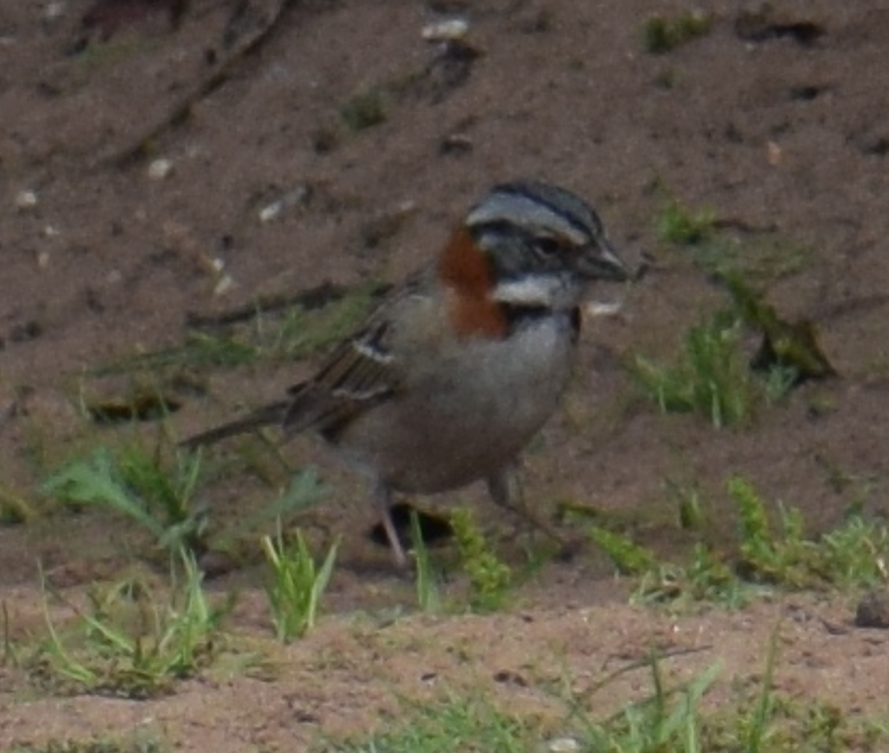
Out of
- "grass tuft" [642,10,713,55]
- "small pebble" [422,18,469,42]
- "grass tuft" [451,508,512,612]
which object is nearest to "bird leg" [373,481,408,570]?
"grass tuft" [451,508,512,612]

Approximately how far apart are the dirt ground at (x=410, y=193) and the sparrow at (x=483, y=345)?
291 mm

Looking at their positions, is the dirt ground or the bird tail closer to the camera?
the dirt ground

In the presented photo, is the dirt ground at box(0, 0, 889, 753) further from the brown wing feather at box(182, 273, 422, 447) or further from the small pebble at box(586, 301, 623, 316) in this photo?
the brown wing feather at box(182, 273, 422, 447)

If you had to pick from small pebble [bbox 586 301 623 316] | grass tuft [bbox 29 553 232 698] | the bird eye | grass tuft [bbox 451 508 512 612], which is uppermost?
grass tuft [bbox 29 553 232 698]

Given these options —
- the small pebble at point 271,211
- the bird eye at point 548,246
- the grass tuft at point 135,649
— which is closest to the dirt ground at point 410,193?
the small pebble at point 271,211

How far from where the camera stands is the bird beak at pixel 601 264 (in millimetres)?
7375

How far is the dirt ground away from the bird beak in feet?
1.87

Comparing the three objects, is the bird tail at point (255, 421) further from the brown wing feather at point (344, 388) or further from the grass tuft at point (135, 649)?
the grass tuft at point (135, 649)

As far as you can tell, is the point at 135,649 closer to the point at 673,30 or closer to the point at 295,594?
the point at 295,594

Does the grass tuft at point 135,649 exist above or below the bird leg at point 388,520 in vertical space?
above

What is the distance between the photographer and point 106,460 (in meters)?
7.47

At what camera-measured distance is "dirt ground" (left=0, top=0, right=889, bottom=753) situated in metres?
7.70

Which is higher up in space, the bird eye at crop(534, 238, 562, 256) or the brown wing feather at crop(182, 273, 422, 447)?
the bird eye at crop(534, 238, 562, 256)


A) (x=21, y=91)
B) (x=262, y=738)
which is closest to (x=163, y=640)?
(x=262, y=738)
